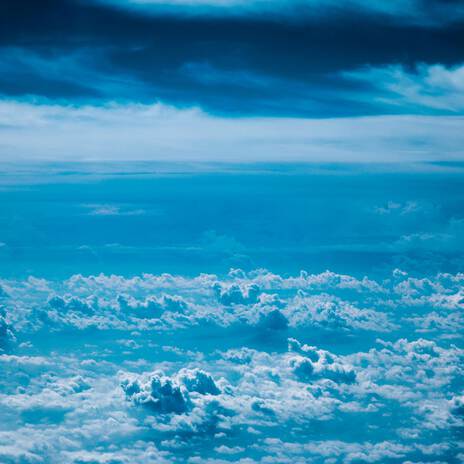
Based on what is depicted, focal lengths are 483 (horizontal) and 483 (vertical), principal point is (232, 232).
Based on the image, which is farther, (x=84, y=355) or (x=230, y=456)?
(x=84, y=355)

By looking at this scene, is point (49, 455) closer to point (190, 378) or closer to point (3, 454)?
point (3, 454)

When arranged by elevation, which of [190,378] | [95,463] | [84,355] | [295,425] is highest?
[84,355]

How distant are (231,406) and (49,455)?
1619 cm

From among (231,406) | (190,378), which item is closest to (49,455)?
(190,378)

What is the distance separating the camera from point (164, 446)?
33531 mm

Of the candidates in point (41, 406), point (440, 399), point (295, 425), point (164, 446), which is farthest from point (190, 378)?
point (440, 399)

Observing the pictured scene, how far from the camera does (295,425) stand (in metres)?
34.4

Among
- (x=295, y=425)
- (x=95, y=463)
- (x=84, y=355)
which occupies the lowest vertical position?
(x=95, y=463)

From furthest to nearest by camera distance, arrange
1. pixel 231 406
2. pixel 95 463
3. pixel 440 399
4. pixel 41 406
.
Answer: pixel 231 406
pixel 440 399
pixel 41 406
pixel 95 463

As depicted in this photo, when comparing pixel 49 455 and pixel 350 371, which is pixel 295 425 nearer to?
pixel 350 371

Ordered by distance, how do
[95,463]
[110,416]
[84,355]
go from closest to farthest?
[95,463] → [110,416] → [84,355]

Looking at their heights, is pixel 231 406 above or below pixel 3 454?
above

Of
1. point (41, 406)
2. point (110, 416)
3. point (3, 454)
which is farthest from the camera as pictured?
point (41, 406)

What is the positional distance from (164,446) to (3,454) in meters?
10.6
